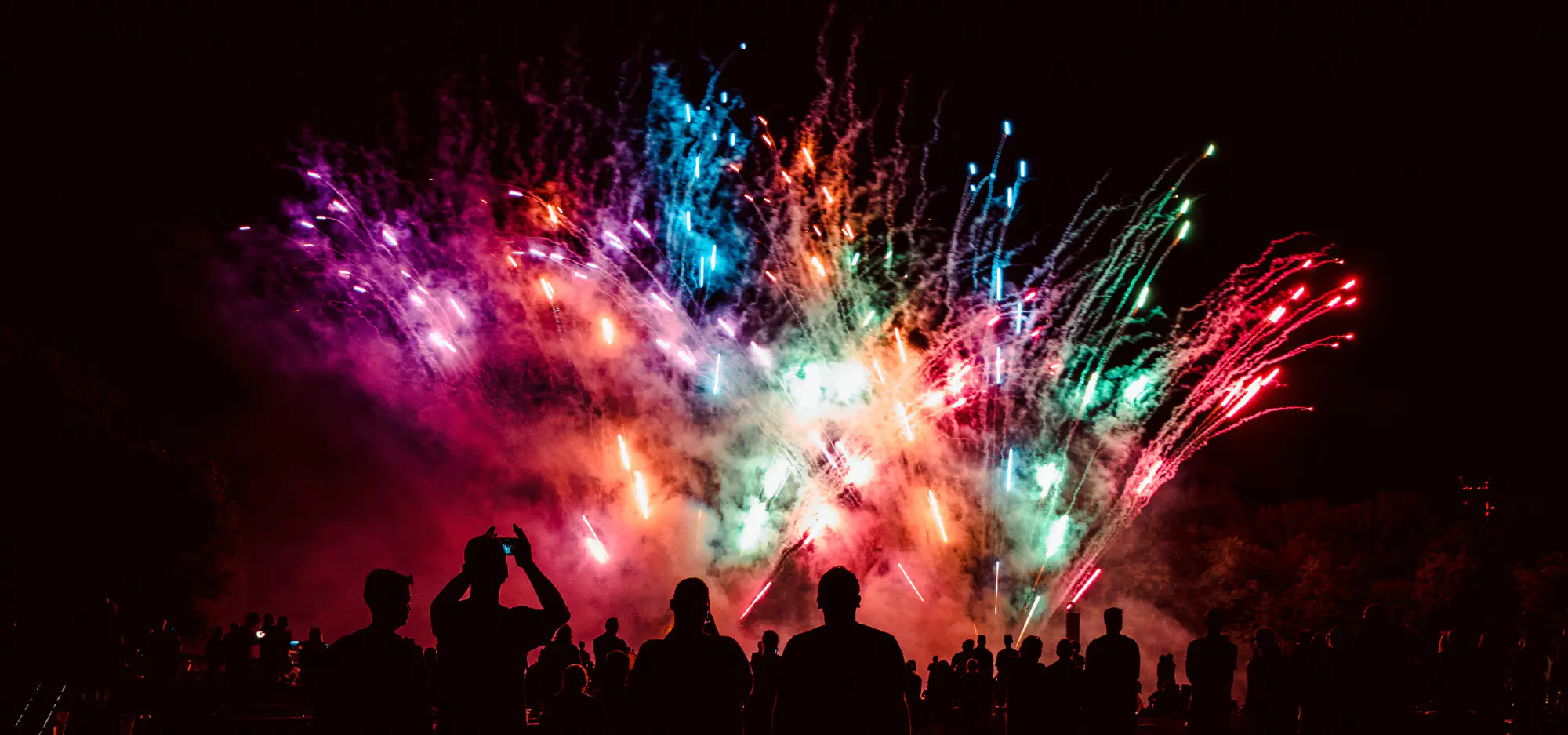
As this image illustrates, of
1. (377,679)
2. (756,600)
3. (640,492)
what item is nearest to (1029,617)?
(756,600)

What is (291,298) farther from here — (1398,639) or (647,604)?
(1398,639)

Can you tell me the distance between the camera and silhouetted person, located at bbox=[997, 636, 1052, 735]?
8.55 meters

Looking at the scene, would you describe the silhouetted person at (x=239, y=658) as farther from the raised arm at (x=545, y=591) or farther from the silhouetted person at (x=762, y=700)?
the raised arm at (x=545, y=591)

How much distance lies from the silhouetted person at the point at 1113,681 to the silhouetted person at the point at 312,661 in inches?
201

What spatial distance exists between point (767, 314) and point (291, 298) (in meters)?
15.2

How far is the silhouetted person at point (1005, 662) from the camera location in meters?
8.92

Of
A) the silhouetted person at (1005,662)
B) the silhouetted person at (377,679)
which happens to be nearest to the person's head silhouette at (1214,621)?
the silhouetted person at (1005,662)

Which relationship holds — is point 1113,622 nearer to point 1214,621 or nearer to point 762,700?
point 1214,621

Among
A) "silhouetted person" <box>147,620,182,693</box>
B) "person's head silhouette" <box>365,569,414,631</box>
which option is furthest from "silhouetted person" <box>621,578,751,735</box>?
"silhouetted person" <box>147,620,182,693</box>

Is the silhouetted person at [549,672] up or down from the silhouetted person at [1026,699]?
down

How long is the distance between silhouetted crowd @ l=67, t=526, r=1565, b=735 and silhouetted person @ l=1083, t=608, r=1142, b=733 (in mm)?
13

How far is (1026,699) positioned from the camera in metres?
8.65

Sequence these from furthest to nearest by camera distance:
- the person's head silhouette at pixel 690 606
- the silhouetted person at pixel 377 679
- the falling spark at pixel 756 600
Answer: the falling spark at pixel 756 600 → the silhouetted person at pixel 377 679 → the person's head silhouette at pixel 690 606

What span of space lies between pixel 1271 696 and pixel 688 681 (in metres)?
6.57
